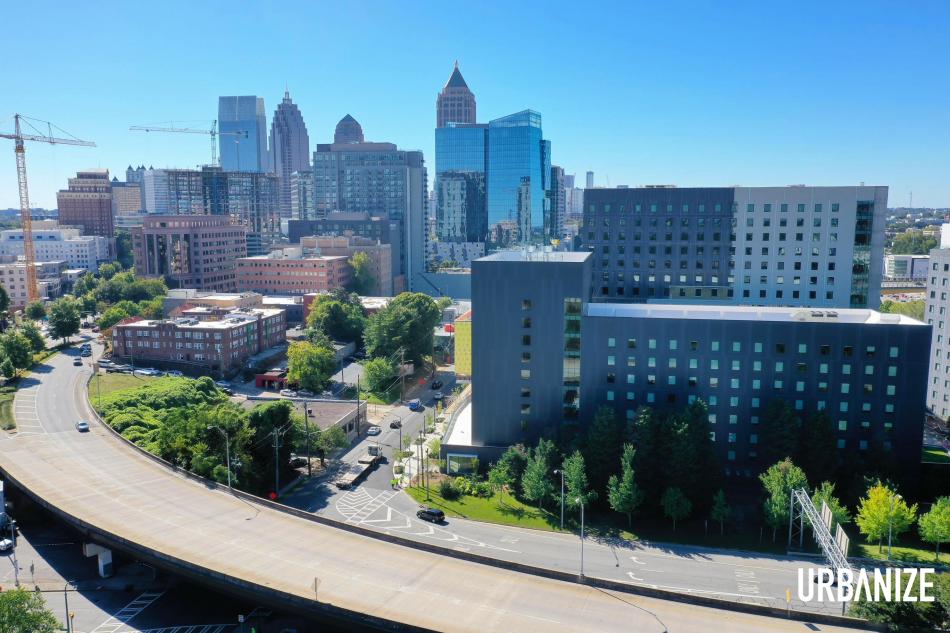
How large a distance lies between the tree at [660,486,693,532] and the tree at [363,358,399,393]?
51771 mm

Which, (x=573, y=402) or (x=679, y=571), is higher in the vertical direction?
(x=573, y=402)

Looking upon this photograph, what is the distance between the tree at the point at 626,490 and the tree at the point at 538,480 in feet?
17.0

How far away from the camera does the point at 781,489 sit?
176ft

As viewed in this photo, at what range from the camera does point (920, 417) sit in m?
60.5

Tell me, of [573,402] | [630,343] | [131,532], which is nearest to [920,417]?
[630,343]

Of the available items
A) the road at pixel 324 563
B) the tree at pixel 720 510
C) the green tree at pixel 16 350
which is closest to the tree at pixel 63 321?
the green tree at pixel 16 350

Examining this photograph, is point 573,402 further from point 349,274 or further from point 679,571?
point 349,274

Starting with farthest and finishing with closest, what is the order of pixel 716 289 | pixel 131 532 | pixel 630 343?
pixel 716 289 < pixel 630 343 < pixel 131 532

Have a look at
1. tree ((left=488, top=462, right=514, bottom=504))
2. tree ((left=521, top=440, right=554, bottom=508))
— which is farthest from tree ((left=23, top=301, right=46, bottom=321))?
tree ((left=521, top=440, right=554, bottom=508))

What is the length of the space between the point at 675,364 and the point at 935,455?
104 feet

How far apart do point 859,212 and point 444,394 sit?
58879 mm

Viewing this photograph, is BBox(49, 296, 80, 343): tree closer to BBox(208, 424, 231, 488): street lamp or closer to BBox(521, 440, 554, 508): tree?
BBox(208, 424, 231, 488): street lamp

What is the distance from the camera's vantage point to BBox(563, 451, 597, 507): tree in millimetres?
56719

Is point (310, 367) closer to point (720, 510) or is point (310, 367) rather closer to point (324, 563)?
point (324, 563)
